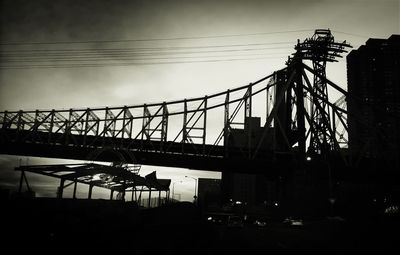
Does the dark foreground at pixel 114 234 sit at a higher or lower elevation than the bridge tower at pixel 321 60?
lower

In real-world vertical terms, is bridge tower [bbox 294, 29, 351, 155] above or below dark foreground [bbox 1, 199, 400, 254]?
above

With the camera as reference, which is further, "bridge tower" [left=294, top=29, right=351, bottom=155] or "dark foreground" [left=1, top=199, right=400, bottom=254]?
"bridge tower" [left=294, top=29, right=351, bottom=155]

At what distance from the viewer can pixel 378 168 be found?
266 ft

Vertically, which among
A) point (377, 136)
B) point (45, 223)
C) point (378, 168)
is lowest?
point (45, 223)


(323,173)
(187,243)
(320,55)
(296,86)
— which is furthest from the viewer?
(320,55)

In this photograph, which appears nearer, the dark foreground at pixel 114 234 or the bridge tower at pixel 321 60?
the dark foreground at pixel 114 234

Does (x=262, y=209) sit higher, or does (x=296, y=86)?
(x=296, y=86)

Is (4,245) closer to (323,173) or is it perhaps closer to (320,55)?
(323,173)

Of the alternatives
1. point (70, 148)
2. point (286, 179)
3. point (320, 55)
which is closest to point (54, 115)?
point (70, 148)

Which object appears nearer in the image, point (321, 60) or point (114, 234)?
point (114, 234)

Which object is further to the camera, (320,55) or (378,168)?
(378,168)

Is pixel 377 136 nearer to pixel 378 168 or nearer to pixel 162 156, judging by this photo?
pixel 378 168

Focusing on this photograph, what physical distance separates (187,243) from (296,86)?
55.7m

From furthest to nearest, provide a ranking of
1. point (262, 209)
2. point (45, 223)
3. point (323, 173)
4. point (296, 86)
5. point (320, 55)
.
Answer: point (262, 209)
point (320, 55)
point (296, 86)
point (323, 173)
point (45, 223)
